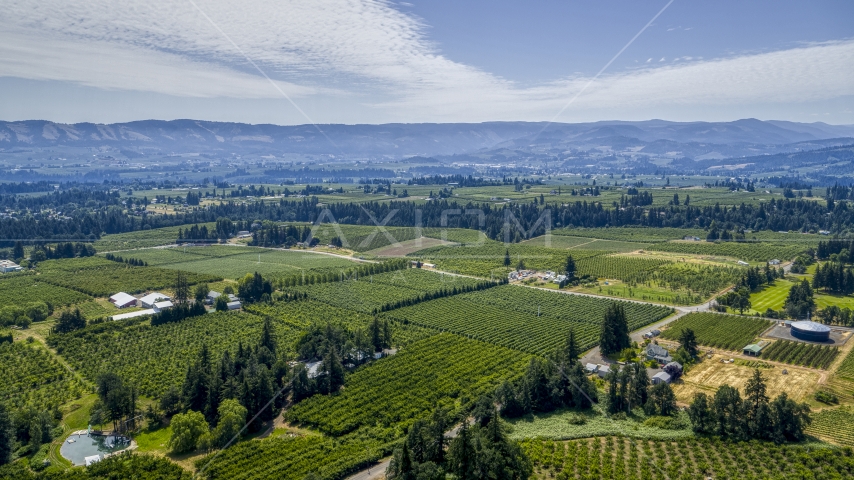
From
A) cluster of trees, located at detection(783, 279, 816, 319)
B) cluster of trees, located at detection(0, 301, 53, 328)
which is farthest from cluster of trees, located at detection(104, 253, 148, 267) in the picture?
cluster of trees, located at detection(783, 279, 816, 319)

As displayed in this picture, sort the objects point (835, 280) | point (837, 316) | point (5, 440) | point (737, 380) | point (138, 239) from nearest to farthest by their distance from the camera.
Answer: point (5, 440) < point (737, 380) < point (837, 316) < point (835, 280) < point (138, 239)

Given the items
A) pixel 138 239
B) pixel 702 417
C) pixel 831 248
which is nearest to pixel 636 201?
pixel 831 248

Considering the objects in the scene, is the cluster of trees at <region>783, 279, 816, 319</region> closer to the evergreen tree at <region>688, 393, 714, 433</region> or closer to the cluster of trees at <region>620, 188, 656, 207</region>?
the evergreen tree at <region>688, 393, 714, 433</region>

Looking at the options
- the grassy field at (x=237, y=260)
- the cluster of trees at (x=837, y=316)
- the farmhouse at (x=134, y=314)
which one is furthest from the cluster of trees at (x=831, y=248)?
the farmhouse at (x=134, y=314)

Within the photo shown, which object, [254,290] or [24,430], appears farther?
[254,290]

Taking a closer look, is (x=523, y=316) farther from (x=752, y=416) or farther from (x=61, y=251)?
(x=61, y=251)

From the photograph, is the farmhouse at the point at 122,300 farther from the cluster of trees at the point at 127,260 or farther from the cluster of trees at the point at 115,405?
the cluster of trees at the point at 115,405
